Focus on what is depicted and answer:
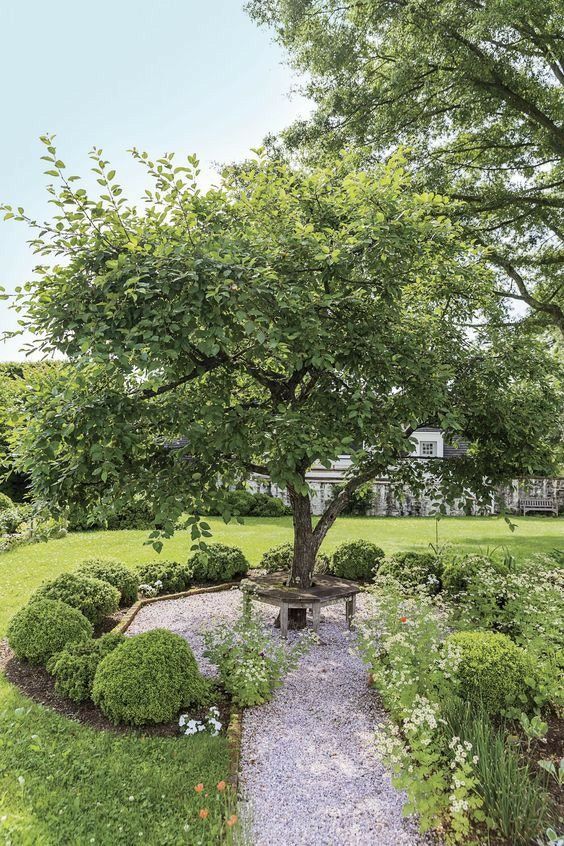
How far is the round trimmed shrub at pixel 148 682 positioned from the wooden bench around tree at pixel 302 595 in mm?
1553

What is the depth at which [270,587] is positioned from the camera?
617cm

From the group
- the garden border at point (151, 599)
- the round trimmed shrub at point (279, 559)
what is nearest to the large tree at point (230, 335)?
the garden border at point (151, 599)

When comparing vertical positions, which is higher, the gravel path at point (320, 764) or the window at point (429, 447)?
the window at point (429, 447)

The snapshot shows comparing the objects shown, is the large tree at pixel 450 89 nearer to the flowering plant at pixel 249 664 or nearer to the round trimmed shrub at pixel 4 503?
the flowering plant at pixel 249 664

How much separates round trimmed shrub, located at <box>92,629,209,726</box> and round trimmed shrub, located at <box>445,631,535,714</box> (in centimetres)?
193

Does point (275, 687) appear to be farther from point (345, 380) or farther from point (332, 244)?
point (332, 244)

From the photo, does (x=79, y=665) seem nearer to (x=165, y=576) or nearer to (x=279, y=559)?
(x=165, y=576)

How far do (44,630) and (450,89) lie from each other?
10.6m

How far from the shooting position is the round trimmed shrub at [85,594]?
5.73 metres

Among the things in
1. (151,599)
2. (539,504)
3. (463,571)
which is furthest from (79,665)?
(539,504)

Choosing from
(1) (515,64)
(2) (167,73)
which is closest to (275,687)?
(2) (167,73)

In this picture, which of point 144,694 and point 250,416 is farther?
point 250,416

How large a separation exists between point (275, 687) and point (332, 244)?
12.2ft

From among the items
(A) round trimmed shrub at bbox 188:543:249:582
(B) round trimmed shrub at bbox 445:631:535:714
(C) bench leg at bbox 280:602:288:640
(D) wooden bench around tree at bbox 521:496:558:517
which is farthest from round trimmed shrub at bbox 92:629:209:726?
(D) wooden bench around tree at bbox 521:496:558:517
